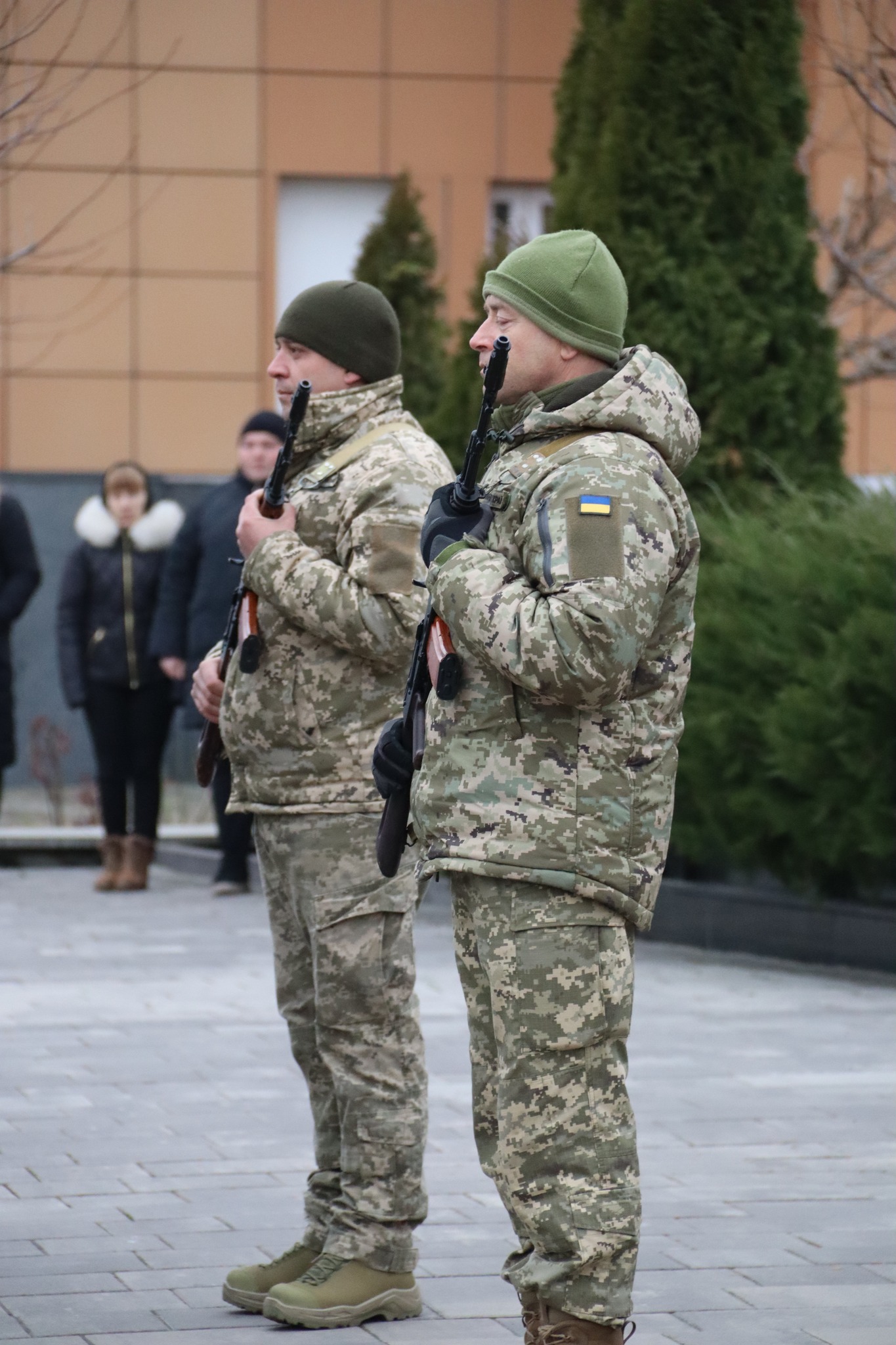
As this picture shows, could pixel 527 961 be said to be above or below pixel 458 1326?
above

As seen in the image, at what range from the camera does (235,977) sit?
27.3 feet

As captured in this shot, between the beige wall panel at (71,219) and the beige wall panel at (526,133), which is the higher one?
the beige wall panel at (526,133)

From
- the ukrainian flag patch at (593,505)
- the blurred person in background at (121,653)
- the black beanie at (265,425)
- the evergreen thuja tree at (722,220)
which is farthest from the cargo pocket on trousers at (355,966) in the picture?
the blurred person in background at (121,653)

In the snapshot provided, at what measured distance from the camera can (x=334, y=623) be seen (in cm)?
428

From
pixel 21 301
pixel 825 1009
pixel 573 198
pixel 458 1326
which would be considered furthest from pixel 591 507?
pixel 21 301

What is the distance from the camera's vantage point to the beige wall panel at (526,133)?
19688 millimetres

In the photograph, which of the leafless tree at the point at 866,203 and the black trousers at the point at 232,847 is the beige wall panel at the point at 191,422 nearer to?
the leafless tree at the point at 866,203

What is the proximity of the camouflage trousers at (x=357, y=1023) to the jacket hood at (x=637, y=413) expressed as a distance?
1083mm

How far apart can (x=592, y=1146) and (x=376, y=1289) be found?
992mm

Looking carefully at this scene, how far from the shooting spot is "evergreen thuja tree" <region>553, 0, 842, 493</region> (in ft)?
32.2

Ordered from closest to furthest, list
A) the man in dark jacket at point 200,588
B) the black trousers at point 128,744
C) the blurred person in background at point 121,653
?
1. the man in dark jacket at point 200,588
2. the blurred person in background at point 121,653
3. the black trousers at point 128,744

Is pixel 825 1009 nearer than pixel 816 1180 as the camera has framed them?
No

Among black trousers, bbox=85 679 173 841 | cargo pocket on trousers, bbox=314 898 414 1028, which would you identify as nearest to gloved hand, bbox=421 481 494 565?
cargo pocket on trousers, bbox=314 898 414 1028

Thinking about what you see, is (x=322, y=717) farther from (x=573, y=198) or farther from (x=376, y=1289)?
(x=573, y=198)
